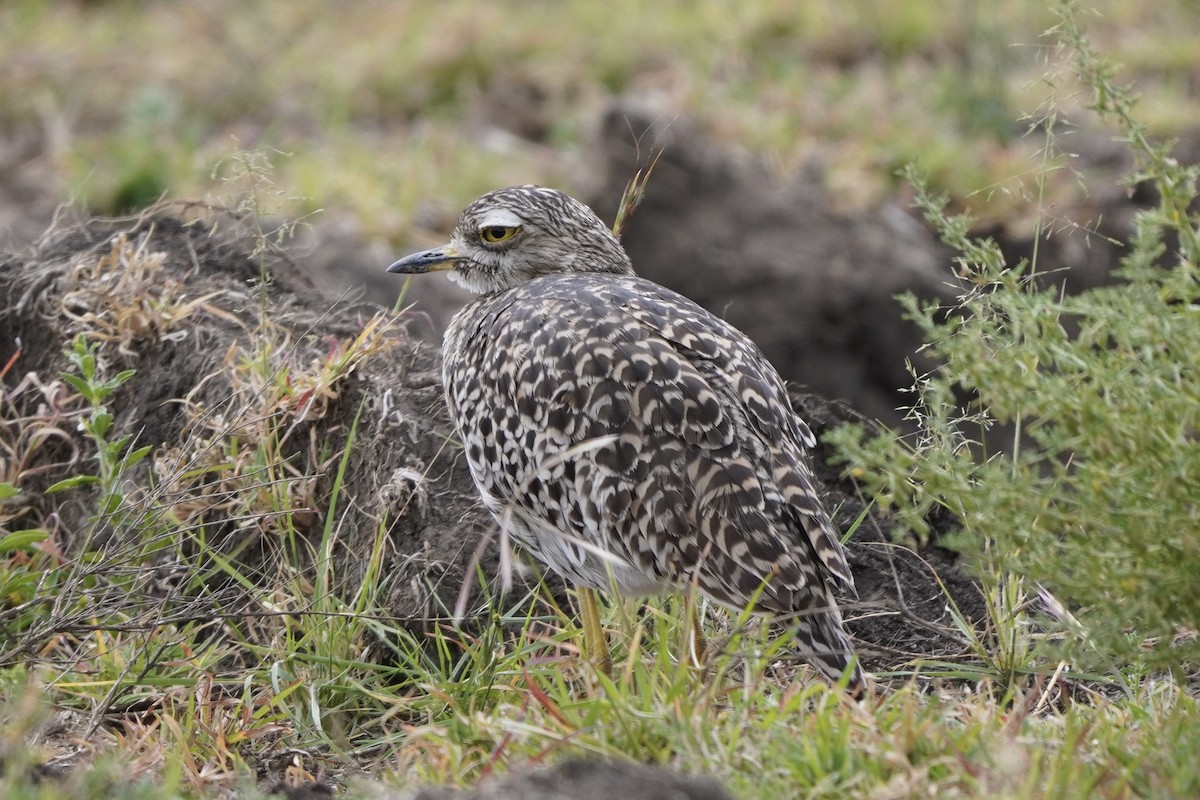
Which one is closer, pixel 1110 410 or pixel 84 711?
pixel 1110 410

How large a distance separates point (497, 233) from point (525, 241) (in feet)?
0.33

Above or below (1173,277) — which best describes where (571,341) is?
below

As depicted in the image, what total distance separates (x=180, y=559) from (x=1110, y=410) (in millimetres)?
2642

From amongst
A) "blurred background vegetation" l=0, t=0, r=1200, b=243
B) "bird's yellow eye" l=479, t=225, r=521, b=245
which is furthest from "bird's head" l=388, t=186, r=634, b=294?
"blurred background vegetation" l=0, t=0, r=1200, b=243

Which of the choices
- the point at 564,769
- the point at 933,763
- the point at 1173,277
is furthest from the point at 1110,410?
the point at 564,769

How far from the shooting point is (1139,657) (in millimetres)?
3373

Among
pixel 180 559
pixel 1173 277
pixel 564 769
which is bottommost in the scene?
pixel 180 559

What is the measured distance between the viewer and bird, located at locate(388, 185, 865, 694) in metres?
3.78

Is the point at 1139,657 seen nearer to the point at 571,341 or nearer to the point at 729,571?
the point at 729,571

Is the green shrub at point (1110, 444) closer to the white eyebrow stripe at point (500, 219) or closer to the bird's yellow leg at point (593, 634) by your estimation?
the bird's yellow leg at point (593, 634)

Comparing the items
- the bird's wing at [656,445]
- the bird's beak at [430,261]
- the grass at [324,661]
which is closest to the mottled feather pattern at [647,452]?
the bird's wing at [656,445]

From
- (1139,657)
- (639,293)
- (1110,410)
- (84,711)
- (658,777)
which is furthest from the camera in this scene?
(639,293)

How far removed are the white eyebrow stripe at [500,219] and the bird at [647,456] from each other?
55 cm

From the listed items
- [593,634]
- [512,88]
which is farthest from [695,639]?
[512,88]
